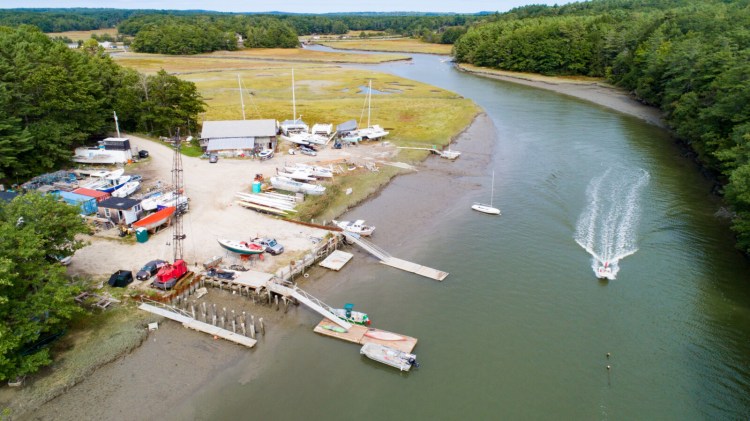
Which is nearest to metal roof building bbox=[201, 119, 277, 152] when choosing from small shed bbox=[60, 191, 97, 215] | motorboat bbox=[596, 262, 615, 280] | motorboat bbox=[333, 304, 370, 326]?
small shed bbox=[60, 191, 97, 215]

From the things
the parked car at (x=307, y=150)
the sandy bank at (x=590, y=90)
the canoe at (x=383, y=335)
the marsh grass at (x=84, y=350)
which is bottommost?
the marsh grass at (x=84, y=350)

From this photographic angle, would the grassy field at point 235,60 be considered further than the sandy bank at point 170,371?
Yes

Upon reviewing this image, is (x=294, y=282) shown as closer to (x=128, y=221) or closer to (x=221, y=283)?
(x=221, y=283)

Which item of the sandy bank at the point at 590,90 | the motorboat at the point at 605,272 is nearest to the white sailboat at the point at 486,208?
the motorboat at the point at 605,272

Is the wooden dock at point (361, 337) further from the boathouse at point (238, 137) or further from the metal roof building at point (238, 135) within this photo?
the metal roof building at point (238, 135)

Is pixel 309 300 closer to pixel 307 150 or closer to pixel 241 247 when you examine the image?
pixel 241 247

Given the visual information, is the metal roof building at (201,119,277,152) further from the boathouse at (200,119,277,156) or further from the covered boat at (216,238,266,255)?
the covered boat at (216,238,266,255)

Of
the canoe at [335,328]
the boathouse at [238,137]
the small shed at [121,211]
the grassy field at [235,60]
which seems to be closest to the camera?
the canoe at [335,328]
